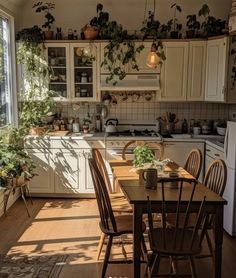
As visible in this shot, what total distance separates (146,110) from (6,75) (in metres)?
2.09

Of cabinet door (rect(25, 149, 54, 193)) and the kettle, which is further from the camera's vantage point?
the kettle

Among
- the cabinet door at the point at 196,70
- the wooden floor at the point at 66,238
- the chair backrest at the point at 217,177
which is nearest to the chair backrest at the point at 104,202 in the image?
the wooden floor at the point at 66,238

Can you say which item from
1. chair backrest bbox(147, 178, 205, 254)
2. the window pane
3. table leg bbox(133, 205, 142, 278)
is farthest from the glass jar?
table leg bbox(133, 205, 142, 278)

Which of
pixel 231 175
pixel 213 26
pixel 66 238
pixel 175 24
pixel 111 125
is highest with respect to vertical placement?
pixel 175 24

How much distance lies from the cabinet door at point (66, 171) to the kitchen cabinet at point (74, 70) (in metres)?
0.80

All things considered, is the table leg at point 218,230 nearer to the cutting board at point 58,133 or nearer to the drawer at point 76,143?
the drawer at point 76,143

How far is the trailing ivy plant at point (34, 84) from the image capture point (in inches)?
189

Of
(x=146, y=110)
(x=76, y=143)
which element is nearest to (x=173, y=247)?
(x=76, y=143)

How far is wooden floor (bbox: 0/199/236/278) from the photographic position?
9.93ft

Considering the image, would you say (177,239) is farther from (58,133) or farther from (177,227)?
(58,133)

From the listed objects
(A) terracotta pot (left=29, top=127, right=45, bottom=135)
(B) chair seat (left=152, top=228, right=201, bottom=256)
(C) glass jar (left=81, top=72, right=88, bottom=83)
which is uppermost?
(C) glass jar (left=81, top=72, right=88, bottom=83)

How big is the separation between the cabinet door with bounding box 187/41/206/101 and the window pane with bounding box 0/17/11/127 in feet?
8.32

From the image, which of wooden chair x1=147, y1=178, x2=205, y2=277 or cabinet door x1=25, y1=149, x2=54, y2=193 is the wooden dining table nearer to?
wooden chair x1=147, y1=178, x2=205, y2=277

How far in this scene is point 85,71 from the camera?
196 inches
